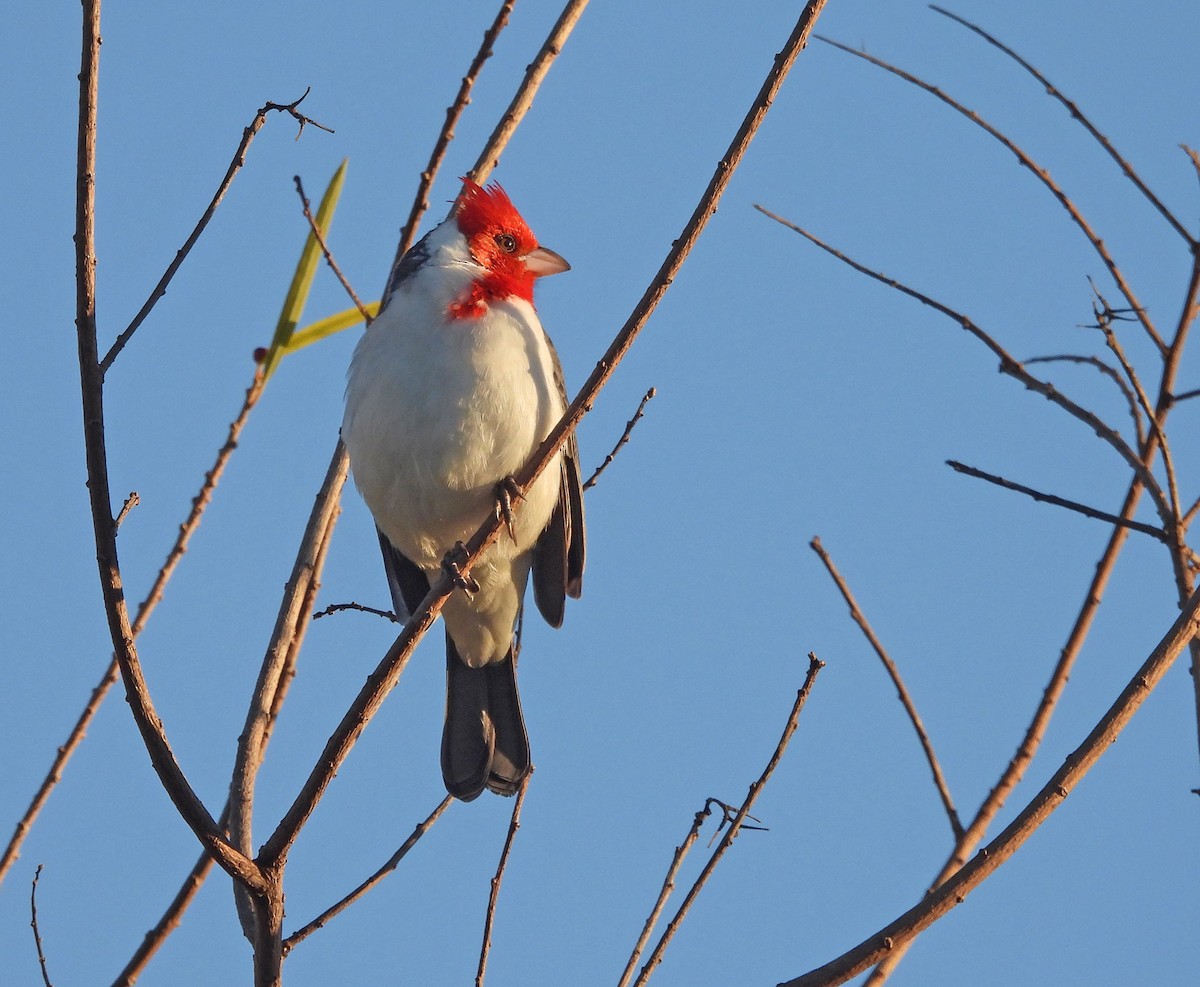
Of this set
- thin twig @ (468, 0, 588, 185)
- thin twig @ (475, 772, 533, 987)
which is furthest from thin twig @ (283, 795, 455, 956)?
thin twig @ (468, 0, 588, 185)

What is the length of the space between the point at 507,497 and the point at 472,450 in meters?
0.24

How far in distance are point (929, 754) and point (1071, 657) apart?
431mm

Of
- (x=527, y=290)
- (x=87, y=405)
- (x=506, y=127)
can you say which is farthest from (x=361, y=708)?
(x=527, y=290)

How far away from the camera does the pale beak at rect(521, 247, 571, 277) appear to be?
564cm

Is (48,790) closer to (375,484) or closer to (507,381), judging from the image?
(375,484)

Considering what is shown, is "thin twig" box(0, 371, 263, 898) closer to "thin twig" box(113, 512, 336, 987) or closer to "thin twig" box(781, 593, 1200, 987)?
"thin twig" box(113, 512, 336, 987)

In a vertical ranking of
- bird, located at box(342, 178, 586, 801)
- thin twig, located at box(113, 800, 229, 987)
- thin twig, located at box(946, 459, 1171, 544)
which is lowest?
thin twig, located at box(113, 800, 229, 987)

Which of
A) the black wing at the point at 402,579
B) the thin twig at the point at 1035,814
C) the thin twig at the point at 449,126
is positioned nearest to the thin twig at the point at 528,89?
the thin twig at the point at 449,126

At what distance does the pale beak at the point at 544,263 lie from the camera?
564cm

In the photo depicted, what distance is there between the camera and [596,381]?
11.1 feet

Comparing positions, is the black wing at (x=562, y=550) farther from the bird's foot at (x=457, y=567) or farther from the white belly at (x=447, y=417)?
the bird's foot at (x=457, y=567)

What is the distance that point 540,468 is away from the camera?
379 cm

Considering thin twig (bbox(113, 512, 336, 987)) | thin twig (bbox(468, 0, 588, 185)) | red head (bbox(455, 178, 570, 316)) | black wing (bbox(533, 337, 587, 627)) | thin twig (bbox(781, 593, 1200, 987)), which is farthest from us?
A: red head (bbox(455, 178, 570, 316))

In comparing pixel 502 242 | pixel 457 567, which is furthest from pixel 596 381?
pixel 502 242
